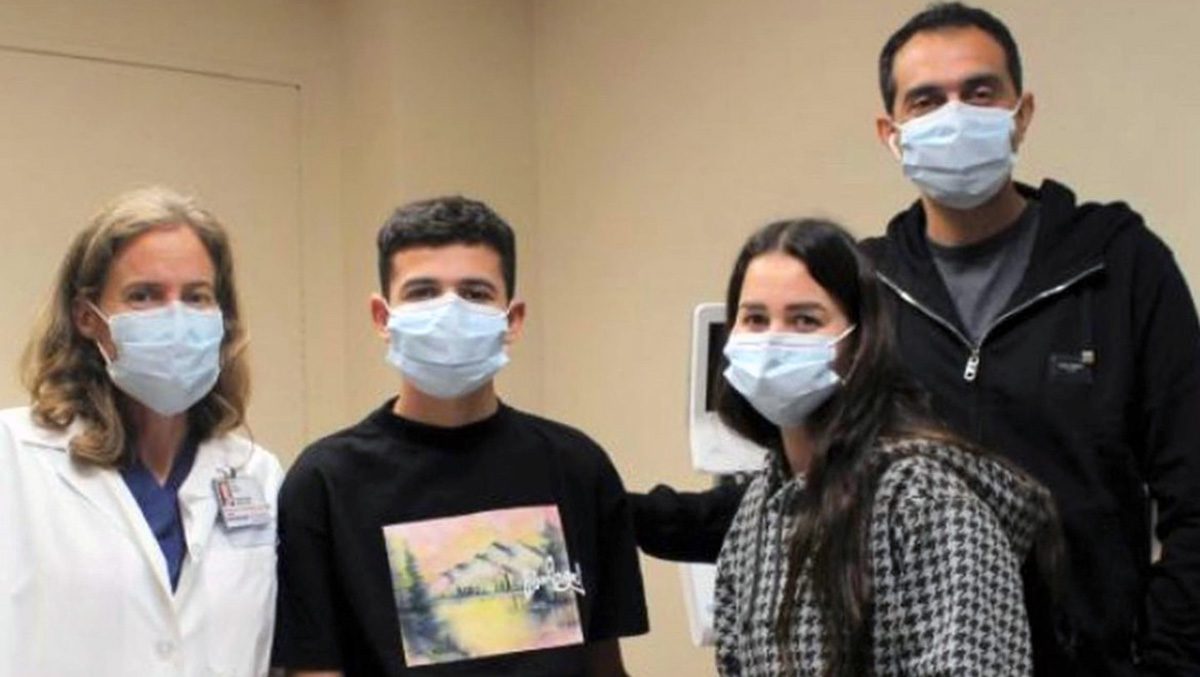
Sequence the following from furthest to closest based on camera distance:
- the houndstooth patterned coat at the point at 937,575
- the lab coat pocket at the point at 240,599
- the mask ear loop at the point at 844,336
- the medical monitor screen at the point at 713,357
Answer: the medical monitor screen at the point at 713,357, the lab coat pocket at the point at 240,599, the mask ear loop at the point at 844,336, the houndstooth patterned coat at the point at 937,575

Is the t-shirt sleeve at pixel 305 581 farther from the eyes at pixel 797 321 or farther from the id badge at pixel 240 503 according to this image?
the eyes at pixel 797 321

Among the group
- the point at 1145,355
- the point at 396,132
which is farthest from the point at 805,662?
the point at 396,132

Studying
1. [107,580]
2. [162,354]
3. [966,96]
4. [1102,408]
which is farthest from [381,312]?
[1102,408]

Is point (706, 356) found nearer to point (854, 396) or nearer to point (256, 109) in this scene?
point (854, 396)

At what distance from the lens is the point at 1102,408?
176cm

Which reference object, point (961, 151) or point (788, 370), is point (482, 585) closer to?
point (788, 370)

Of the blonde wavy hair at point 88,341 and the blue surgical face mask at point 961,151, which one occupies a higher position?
the blue surgical face mask at point 961,151

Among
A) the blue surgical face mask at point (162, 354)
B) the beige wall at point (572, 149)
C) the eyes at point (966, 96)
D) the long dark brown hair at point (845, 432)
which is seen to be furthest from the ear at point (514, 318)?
the beige wall at point (572, 149)

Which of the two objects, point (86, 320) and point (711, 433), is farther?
point (711, 433)

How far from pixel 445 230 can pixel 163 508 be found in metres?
0.55

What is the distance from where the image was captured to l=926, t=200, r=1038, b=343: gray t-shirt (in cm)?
187

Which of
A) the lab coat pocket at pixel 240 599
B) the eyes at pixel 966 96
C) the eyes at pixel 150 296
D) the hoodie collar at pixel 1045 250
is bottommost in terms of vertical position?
the lab coat pocket at pixel 240 599

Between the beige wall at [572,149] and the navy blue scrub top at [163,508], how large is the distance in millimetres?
1705

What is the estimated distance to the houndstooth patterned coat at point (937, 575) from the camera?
1.44 metres
